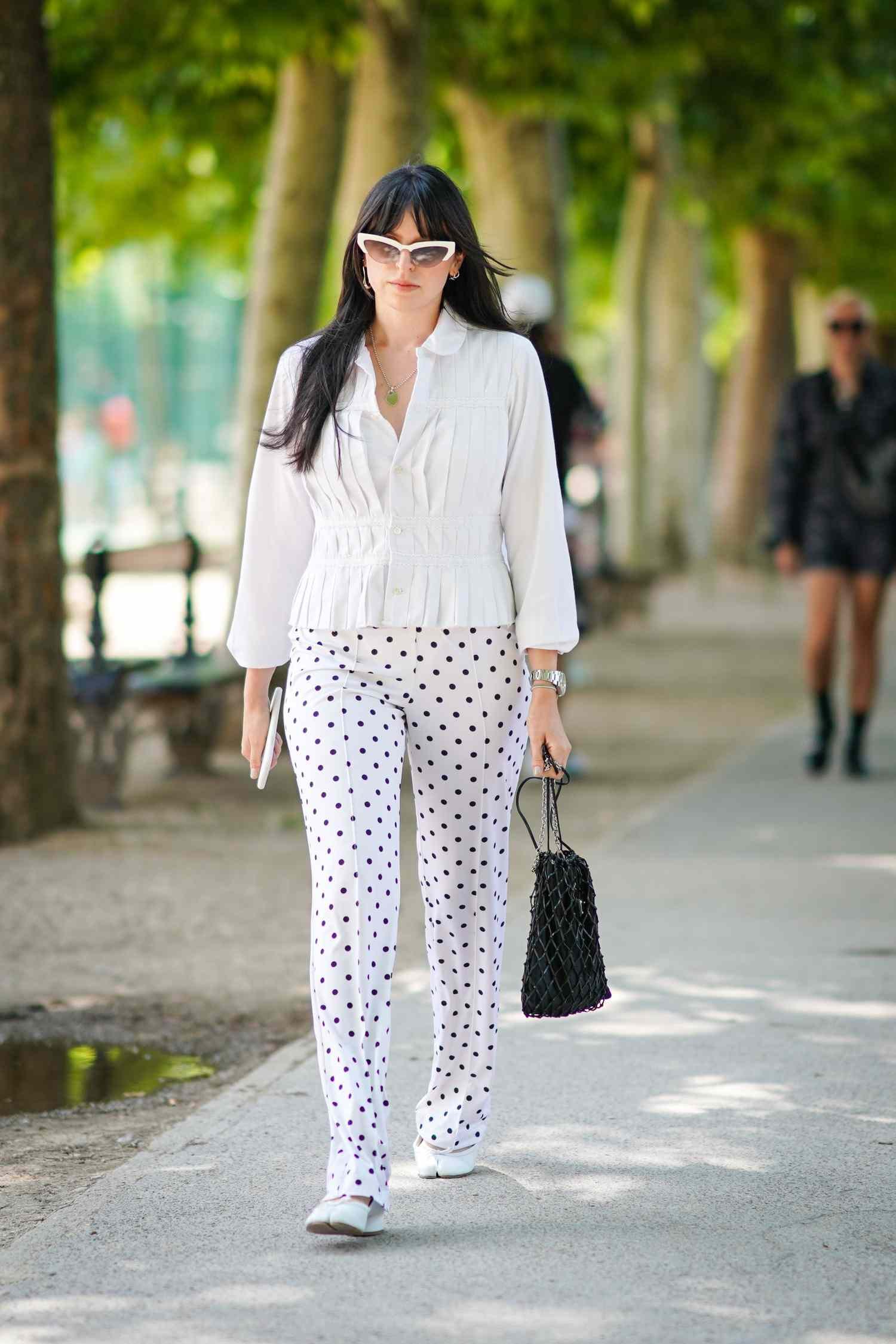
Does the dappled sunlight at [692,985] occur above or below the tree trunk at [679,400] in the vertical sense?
below

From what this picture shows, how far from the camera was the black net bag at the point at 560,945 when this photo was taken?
13.6 feet

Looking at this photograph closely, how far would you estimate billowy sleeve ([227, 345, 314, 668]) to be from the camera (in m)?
4.14

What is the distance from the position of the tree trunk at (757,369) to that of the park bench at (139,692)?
16.7 m

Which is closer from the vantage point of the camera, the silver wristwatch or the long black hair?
the long black hair

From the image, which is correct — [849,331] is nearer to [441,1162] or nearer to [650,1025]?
[650,1025]

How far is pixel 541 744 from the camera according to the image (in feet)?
13.6

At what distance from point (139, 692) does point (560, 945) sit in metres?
6.47

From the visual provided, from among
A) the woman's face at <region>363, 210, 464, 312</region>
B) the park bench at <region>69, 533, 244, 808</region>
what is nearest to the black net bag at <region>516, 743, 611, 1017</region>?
the woman's face at <region>363, 210, 464, 312</region>

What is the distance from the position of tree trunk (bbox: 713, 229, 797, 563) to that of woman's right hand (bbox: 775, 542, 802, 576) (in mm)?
17432

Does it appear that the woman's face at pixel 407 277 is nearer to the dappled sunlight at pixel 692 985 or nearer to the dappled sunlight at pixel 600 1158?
the dappled sunlight at pixel 600 1158

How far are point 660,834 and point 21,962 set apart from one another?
2.99 m

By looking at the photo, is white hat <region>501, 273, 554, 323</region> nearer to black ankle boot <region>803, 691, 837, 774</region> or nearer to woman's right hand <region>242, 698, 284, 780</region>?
black ankle boot <region>803, 691, 837, 774</region>

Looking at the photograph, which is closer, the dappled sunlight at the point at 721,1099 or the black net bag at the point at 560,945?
the black net bag at the point at 560,945

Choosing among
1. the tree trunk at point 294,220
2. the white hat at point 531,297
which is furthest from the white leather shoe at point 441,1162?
the tree trunk at point 294,220
